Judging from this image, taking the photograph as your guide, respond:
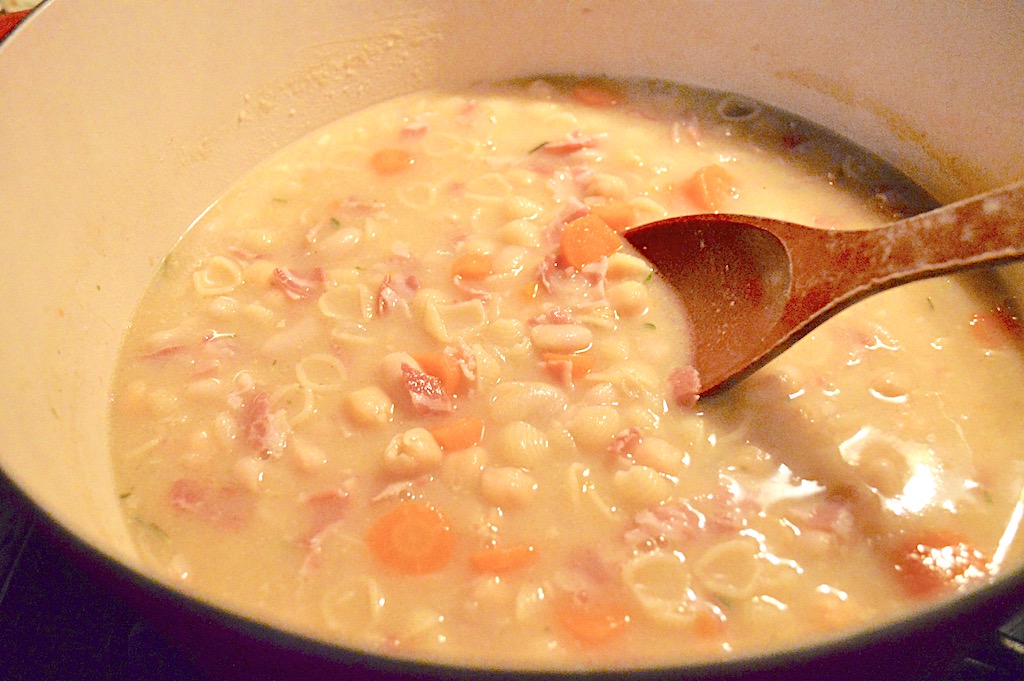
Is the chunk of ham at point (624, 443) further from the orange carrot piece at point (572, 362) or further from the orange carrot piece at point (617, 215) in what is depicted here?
the orange carrot piece at point (617, 215)

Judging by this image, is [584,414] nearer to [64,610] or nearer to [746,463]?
[746,463]

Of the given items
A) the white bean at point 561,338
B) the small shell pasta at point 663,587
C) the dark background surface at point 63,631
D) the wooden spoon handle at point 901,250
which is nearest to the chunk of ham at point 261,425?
the dark background surface at point 63,631

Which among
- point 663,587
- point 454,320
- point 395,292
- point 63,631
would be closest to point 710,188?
point 454,320

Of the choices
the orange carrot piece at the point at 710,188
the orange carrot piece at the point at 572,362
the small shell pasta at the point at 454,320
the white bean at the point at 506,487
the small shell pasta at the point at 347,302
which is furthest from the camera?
Answer: the orange carrot piece at the point at 710,188

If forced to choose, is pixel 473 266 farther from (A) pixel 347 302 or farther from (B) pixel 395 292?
(A) pixel 347 302

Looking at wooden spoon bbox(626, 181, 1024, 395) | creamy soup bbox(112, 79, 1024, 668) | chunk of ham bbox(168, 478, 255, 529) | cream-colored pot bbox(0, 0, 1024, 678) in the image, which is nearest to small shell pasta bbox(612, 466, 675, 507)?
creamy soup bbox(112, 79, 1024, 668)

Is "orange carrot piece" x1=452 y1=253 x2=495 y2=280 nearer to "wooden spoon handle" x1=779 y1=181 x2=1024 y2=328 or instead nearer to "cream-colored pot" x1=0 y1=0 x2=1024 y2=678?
"wooden spoon handle" x1=779 y1=181 x2=1024 y2=328
